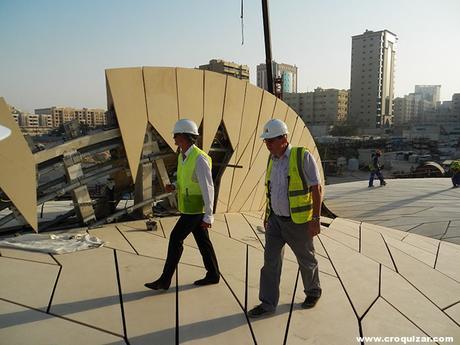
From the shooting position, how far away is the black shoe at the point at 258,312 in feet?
10.3

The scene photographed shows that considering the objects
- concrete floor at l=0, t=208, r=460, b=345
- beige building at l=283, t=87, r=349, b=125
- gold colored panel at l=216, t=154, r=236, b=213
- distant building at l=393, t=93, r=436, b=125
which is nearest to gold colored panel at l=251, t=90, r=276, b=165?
gold colored panel at l=216, t=154, r=236, b=213

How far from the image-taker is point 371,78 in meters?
102

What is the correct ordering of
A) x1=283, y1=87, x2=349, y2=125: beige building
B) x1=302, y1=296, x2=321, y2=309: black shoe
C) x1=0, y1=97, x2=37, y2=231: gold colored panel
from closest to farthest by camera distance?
x1=302, y1=296, x2=321, y2=309: black shoe
x1=0, y1=97, x2=37, y2=231: gold colored panel
x1=283, y1=87, x2=349, y2=125: beige building

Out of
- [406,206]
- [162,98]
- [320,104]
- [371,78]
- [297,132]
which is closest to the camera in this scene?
[162,98]

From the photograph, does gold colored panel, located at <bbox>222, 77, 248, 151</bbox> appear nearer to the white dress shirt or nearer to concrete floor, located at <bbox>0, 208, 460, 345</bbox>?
concrete floor, located at <bbox>0, 208, 460, 345</bbox>

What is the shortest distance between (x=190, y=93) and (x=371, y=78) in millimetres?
106915

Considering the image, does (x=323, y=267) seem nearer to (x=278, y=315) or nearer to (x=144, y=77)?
(x=278, y=315)

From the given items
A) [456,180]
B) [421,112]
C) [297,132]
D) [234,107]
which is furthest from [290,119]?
[421,112]

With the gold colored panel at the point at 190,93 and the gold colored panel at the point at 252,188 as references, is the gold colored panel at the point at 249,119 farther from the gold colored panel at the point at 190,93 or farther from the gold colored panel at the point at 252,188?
the gold colored panel at the point at 190,93

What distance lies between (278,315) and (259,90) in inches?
235

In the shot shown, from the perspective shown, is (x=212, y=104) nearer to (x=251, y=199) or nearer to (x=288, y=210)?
(x=251, y=199)

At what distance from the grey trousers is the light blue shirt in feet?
0.36

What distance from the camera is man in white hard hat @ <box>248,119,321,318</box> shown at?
10.1 feet

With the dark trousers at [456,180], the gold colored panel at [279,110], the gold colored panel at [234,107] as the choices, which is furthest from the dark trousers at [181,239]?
the dark trousers at [456,180]
